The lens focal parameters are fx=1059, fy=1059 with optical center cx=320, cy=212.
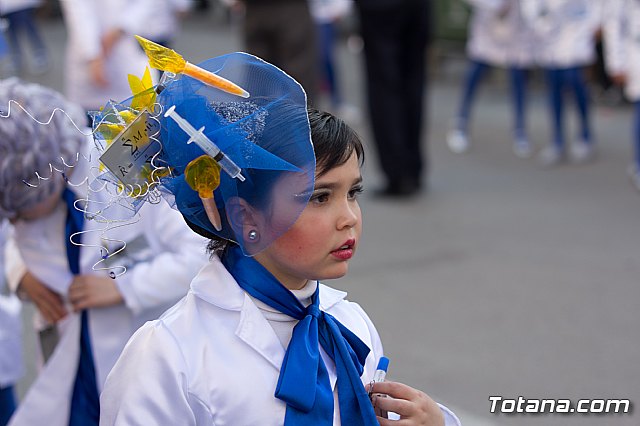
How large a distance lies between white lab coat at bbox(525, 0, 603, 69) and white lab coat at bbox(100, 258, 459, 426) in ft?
Result: 21.5

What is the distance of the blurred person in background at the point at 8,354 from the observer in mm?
3291

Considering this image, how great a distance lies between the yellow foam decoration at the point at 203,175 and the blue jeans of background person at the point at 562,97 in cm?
669

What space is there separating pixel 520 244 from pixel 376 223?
103cm

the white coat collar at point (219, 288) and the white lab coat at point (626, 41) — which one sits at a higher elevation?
the white coat collar at point (219, 288)

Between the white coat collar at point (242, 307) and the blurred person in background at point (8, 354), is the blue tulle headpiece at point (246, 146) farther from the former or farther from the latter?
the blurred person in background at point (8, 354)

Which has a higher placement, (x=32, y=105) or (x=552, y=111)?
(x=32, y=105)

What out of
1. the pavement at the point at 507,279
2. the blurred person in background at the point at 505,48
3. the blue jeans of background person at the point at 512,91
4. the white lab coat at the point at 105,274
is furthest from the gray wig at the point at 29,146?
the blue jeans of background person at the point at 512,91

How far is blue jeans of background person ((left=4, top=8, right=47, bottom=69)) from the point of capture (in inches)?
526

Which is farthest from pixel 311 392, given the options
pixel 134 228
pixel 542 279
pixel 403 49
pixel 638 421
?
pixel 403 49

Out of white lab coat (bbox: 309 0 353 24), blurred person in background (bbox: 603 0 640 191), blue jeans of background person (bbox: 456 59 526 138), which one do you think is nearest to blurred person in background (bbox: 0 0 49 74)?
white lab coat (bbox: 309 0 353 24)

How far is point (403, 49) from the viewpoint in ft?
24.6

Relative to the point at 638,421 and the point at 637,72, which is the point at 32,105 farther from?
the point at 637,72

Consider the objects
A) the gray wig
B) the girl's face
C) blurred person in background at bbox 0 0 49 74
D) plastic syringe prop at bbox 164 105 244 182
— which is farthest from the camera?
blurred person in background at bbox 0 0 49 74

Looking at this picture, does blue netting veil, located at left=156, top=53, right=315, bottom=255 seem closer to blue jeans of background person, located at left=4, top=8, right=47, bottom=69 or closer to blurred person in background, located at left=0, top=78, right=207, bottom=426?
blurred person in background, located at left=0, top=78, right=207, bottom=426
